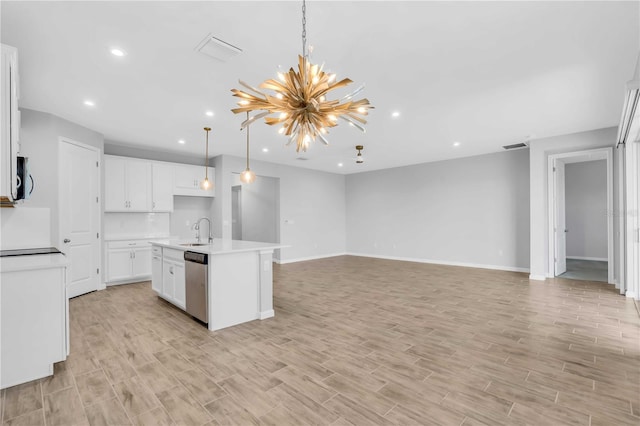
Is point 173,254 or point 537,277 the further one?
point 537,277

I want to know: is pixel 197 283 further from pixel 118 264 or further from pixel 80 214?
pixel 118 264

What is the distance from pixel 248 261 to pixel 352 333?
153cm

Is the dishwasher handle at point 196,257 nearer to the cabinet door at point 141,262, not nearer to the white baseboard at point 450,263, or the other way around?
the cabinet door at point 141,262

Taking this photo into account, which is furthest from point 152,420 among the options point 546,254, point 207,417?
point 546,254

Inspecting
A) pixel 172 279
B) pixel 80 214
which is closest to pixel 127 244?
pixel 80 214

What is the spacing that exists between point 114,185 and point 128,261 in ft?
4.88

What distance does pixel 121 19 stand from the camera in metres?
2.28

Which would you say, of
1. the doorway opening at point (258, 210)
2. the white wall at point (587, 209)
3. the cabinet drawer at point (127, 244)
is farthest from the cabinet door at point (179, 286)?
the white wall at point (587, 209)

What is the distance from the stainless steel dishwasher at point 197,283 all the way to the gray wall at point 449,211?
21.2 ft

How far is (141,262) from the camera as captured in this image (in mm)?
5902

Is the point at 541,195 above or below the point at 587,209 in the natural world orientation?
A: above

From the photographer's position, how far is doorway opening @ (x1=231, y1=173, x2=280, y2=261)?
28.0ft

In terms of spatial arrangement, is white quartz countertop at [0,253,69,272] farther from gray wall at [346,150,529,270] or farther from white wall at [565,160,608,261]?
white wall at [565,160,608,261]

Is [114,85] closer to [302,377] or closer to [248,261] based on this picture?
[248,261]
